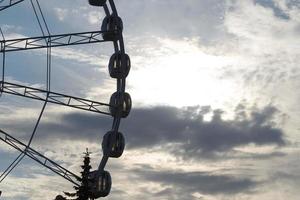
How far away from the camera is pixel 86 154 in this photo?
5103 cm

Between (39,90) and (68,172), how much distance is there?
4211 mm

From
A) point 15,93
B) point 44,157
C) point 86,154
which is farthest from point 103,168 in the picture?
point 86,154

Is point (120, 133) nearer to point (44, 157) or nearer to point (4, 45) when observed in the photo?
point (44, 157)

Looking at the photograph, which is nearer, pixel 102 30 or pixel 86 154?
pixel 102 30

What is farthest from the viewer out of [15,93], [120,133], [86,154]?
[86,154]

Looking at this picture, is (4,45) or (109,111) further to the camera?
(109,111)

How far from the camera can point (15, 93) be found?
99.6 feet

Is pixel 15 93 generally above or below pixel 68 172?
above

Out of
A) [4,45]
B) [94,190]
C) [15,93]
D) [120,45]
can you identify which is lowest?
[94,190]

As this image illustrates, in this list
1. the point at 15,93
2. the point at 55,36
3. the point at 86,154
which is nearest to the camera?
the point at 15,93

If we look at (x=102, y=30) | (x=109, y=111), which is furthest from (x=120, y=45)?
(x=109, y=111)

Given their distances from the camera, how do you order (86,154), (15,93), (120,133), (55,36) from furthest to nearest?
(86,154), (120,133), (55,36), (15,93)

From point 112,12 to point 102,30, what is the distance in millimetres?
1580

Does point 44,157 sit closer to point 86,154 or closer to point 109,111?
point 109,111
